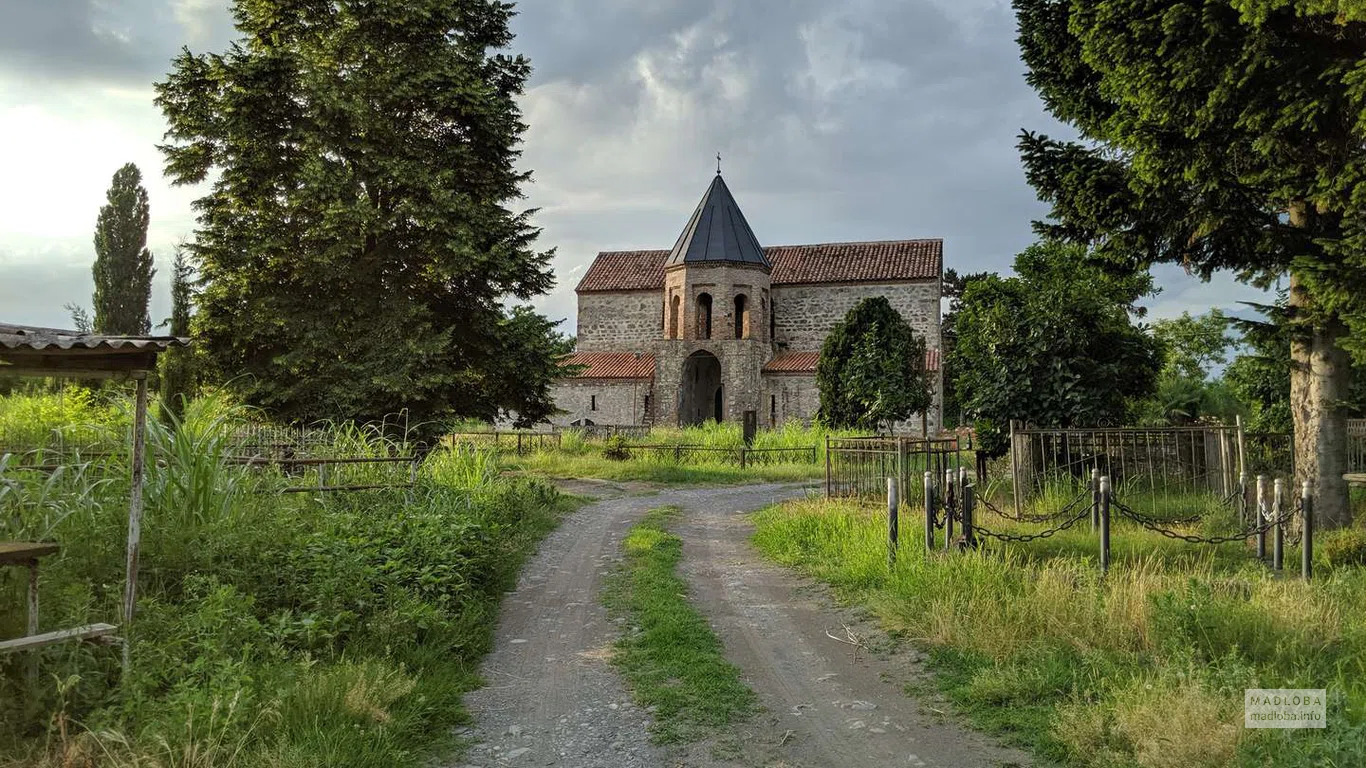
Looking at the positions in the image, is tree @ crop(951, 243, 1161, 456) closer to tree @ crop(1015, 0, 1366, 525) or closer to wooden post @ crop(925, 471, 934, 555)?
tree @ crop(1015, 0, 1366, 525)

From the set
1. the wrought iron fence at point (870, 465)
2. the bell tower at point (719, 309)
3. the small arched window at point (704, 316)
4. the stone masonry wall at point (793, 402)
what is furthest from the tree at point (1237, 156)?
the small arched window at point (704, 316)

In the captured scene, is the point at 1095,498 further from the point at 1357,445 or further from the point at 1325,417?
the point at 1357,445

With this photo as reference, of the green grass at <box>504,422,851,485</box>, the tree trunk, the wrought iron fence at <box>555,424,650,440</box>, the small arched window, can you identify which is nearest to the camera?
the tree trunk

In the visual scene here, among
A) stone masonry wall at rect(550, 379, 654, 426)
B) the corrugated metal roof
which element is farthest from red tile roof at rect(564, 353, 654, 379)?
the corrugated metal roof

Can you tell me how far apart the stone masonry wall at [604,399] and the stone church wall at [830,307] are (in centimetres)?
779

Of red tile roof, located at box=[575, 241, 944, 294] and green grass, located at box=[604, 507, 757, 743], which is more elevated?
red tile roof, located at box=[575, 241, 944, 294]

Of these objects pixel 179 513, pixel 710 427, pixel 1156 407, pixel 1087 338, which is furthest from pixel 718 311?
pixel 179 513

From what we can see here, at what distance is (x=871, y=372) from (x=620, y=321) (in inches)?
886

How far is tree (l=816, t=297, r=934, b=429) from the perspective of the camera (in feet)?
75.1

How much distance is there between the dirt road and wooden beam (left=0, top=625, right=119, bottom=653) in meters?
2.25

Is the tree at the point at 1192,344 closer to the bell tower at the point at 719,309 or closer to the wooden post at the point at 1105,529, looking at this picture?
the bell tower at the point at 719,309

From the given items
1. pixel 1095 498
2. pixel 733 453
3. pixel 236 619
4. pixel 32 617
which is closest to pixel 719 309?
pixel 733 453

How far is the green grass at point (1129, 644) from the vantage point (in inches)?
174

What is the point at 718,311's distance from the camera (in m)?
37.6
